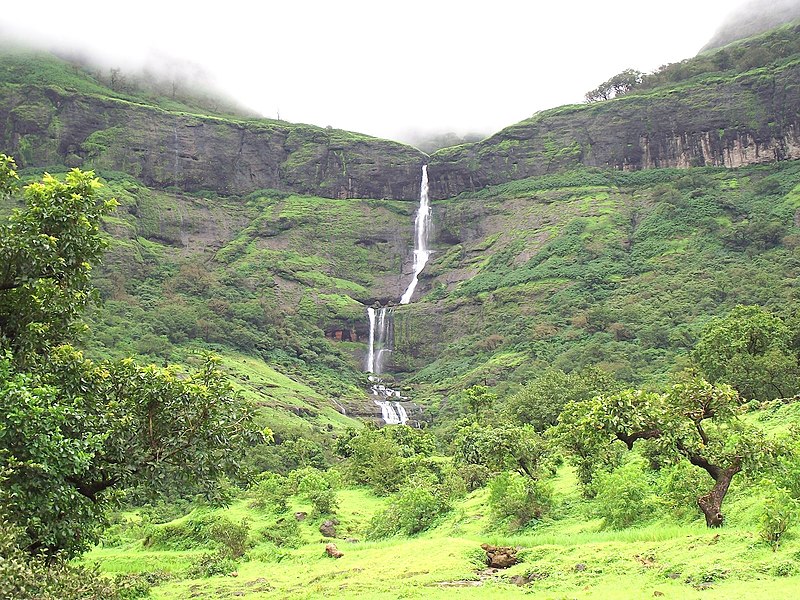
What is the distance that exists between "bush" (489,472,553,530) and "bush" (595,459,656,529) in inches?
87.5

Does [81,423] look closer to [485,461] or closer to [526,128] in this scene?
[485,461]

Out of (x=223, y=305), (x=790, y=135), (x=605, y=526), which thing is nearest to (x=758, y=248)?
(x=790, y=135)

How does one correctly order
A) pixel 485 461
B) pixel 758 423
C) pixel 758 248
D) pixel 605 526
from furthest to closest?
1. pixel 758 248
2. pixel 485 461
3. pixel 758 423
4. pixel 605 526

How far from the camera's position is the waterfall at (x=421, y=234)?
418 ft

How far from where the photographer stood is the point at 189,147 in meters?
137

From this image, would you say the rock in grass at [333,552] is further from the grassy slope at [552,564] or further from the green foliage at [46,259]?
the green foliage at [46,259]

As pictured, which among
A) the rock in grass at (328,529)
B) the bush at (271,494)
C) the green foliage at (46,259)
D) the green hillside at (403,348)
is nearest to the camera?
the green foliage at (46,259)

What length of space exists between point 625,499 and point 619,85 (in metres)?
145

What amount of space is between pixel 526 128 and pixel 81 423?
140m

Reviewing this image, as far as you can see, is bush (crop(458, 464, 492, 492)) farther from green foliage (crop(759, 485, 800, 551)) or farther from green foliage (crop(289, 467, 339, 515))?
green foliage (crop(759, 485, 800, 551))

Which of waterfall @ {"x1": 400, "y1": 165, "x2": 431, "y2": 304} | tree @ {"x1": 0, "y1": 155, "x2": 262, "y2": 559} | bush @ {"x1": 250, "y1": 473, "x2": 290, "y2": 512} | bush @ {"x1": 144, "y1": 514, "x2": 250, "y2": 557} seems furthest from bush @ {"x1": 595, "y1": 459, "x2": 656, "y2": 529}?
waterfall @ {"x1": 400, "y1": 165, "x2": 431, "y2": 304}

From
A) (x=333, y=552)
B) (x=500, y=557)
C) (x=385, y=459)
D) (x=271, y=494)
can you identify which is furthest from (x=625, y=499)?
(x=385, y=459)

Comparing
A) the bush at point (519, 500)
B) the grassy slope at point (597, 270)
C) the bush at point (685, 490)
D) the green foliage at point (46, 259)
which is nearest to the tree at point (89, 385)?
the green foliage at point (46, 259)

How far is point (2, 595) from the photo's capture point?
253 inches
